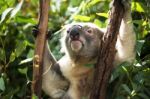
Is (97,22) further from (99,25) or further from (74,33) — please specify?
(74,33)

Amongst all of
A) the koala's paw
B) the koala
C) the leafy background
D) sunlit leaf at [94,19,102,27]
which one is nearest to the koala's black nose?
the koala

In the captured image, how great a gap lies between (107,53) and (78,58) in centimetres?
77

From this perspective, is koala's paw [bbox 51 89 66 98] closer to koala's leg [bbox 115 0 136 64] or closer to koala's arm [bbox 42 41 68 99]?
koala's arm [bbox 42 41 68 99]

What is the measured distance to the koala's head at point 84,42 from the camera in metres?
4.61

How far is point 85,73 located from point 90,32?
1.35 feet

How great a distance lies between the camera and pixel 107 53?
13.3 feet

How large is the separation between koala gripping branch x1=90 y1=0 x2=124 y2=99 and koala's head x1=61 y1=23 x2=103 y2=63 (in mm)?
508

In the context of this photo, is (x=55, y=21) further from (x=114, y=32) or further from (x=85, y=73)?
(x=114, y=32)

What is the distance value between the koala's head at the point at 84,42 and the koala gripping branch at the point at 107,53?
0.51 metres

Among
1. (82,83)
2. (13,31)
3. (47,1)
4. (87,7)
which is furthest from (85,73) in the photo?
(13,31)

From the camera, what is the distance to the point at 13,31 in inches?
241

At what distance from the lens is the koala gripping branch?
13.0ft

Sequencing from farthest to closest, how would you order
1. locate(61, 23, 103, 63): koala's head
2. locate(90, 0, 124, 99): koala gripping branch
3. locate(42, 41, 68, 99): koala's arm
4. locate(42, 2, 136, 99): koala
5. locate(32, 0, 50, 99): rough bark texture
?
locate(42, 41, 68, 99): koala's arm, locate(61, 23, 103, 63): koala's head, locate(42, 2, 136, 99): koala, locate(32, 0, 50, 99): rough bark texture, locate(90, 0, 124, 99): koala gripping branch

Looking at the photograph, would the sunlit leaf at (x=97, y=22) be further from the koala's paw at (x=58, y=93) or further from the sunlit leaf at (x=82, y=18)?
the koala's paw at (x=58, y=93)
